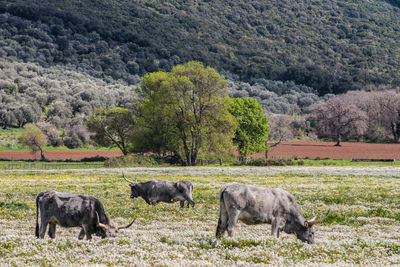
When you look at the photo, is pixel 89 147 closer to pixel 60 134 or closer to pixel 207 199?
pixel 60 134

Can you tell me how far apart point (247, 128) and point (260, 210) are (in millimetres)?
68243

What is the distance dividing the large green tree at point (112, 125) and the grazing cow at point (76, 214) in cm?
7048

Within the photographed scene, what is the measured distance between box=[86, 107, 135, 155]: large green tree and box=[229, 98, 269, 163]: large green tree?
2049 cm

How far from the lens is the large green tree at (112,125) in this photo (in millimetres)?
83938

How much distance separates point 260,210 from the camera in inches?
542

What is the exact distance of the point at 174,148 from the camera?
7388 cm

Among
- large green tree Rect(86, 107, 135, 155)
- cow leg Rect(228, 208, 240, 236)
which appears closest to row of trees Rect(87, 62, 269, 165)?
large green tree Rect(86, 107, 135, 155)

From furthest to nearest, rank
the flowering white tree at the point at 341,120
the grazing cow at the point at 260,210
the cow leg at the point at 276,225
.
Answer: the flowering white tree at the point at 341,120, the cow leg at the point at 276,225, the grazing cow at the point at 260,210

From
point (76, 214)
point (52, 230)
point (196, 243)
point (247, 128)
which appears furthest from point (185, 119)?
point (196, 243)

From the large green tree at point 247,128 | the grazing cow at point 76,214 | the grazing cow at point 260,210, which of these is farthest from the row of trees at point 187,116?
the grazing cow at point 260,210

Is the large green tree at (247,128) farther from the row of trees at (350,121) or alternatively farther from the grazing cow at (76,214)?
the grazing cow at (76,214)

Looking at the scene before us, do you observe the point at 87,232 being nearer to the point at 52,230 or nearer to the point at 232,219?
the point at 52,230

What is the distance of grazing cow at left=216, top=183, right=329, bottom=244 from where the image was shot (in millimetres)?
13492

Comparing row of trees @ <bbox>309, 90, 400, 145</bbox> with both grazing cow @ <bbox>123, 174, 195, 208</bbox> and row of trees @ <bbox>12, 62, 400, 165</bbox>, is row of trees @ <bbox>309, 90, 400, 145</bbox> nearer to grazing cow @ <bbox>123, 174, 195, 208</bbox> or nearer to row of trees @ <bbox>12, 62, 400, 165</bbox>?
row of trees @ <bbox>12, 62, 400, 165</bbox>
